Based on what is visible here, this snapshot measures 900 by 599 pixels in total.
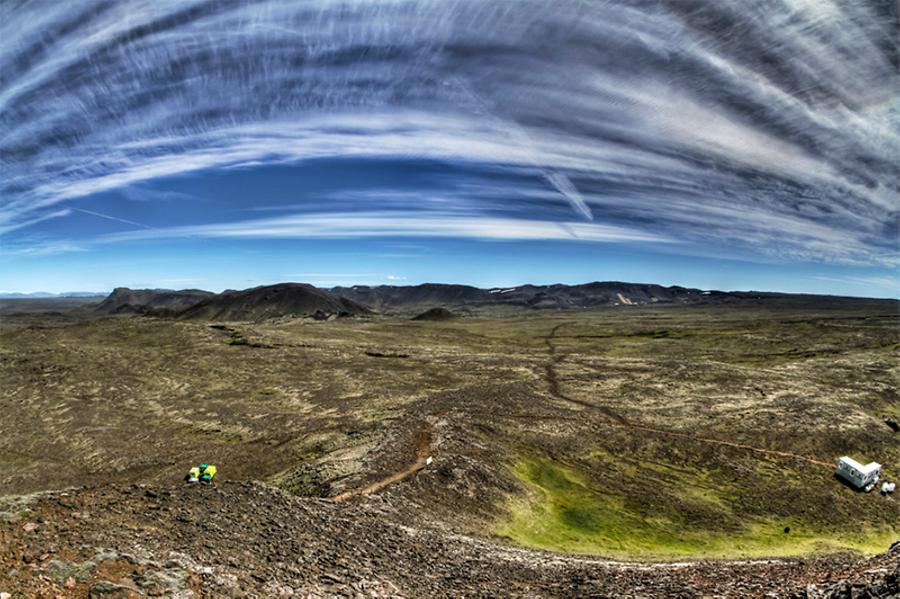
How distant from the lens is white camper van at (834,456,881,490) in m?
41.0

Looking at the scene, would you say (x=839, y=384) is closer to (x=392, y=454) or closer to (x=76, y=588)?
(x=392, y=454)

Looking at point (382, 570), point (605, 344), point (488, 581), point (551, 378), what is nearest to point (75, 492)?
point (382, 570)

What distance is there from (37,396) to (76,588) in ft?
224

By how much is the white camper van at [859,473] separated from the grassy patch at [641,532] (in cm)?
720

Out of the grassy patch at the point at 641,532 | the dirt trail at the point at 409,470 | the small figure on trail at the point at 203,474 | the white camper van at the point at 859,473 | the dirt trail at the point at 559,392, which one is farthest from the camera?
the dirt trail at the point at 559,392

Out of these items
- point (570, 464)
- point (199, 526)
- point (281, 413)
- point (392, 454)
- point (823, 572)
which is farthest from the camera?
point (281, 413)

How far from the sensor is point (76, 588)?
497 inches

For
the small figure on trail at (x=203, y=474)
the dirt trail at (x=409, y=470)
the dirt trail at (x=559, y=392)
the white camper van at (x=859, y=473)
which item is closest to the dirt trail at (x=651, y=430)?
the dirt trail at (x=559, y=392)

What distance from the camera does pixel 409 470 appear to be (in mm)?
34844

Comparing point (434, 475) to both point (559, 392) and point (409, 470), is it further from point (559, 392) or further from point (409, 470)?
point (559, 392)

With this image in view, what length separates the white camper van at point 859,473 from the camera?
41.0 m

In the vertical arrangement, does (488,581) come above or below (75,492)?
below

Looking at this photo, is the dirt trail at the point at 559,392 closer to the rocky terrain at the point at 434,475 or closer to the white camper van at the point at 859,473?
the rocky terrain at the point at 434,475

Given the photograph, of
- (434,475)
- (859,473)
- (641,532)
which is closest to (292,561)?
(434,475)
